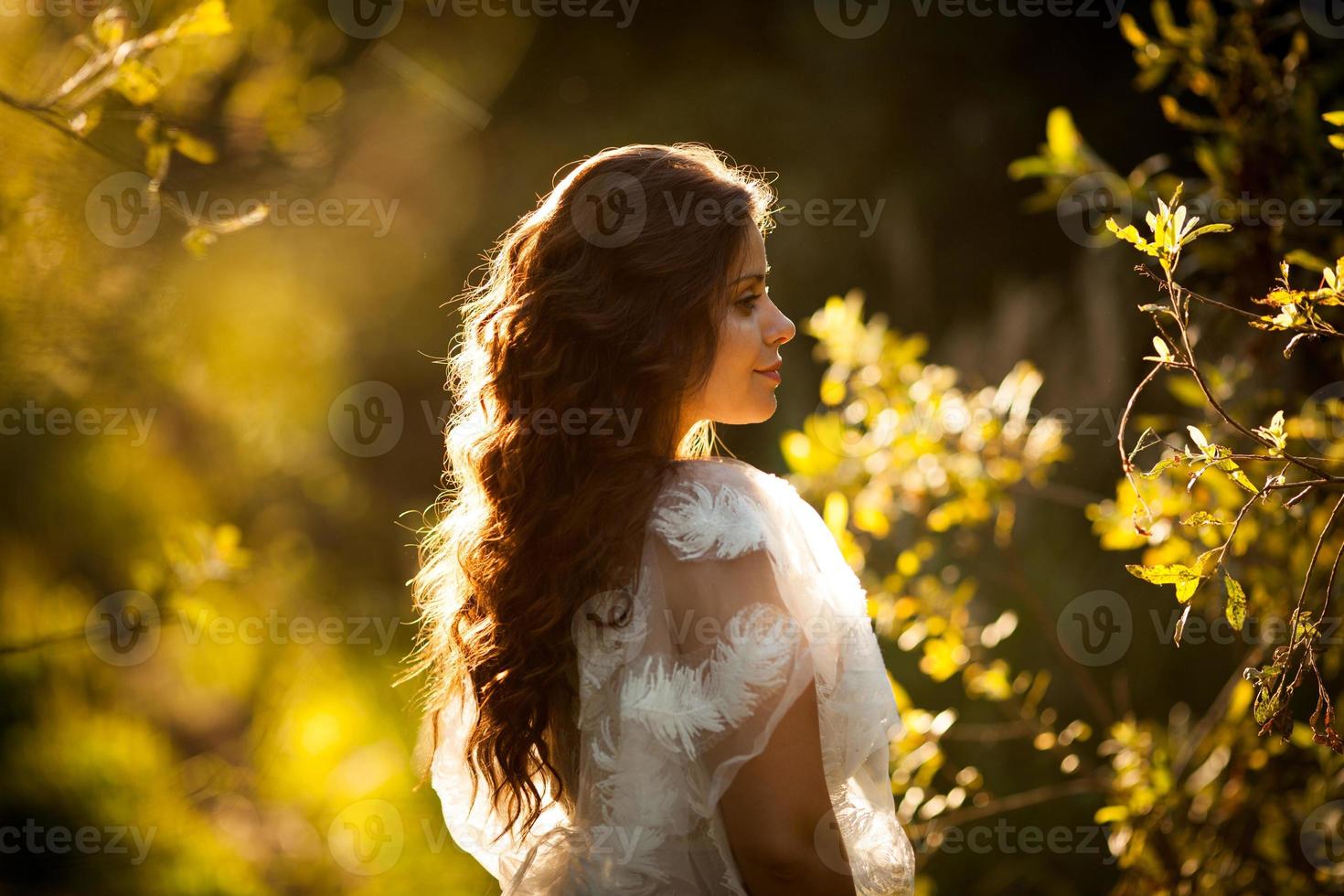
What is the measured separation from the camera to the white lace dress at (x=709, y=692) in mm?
1271

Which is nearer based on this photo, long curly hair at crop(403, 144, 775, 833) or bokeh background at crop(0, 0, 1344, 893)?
long curly hair at crop(403, 144, 775, 833)

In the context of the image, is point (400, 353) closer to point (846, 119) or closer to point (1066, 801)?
point (846, 119)

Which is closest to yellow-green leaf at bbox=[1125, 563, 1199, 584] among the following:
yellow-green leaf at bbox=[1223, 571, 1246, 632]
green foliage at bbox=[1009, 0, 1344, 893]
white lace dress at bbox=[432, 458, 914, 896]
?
yellow-green leaf at bbox=[1223, 571, 1246, 632]

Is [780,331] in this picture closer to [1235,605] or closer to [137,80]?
[1235,605]

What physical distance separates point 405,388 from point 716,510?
133 inches

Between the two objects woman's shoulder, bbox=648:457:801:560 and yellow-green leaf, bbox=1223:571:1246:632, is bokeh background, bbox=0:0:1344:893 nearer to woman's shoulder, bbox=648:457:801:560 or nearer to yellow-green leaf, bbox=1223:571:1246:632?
woman's shoulder, bbox=648:457:801:560

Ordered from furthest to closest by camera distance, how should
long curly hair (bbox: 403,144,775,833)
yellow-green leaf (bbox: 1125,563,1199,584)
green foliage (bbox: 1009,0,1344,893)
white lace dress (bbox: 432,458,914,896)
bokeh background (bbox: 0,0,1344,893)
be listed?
bokeh background (bbox: 0,0,1344,893) < green foliage (bbox: 1009,0,1344,893) < long curly hair (bbox: 403,144,775,833) < white lace dress (bbox: 432,458,914,896) < yellow-green leaf (bbox: 1125,563,1199,584)

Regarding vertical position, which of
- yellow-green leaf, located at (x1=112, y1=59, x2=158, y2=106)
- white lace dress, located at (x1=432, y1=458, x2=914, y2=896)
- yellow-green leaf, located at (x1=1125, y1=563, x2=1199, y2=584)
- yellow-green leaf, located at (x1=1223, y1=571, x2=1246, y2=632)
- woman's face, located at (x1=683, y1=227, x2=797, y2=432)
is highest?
yellow-green leaf, located at (x1=112, y1=59, x2=158, y2=106)

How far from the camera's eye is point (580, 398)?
142cm

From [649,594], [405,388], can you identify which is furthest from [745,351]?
[405,388]

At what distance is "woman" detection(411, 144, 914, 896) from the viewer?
50.2 inches

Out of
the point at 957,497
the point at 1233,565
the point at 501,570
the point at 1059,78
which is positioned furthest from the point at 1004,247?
the point at 501,570

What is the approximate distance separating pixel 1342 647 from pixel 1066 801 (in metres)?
1.33

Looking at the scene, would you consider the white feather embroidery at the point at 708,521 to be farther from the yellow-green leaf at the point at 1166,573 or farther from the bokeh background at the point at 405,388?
the bokeh background at the point at 405,388
